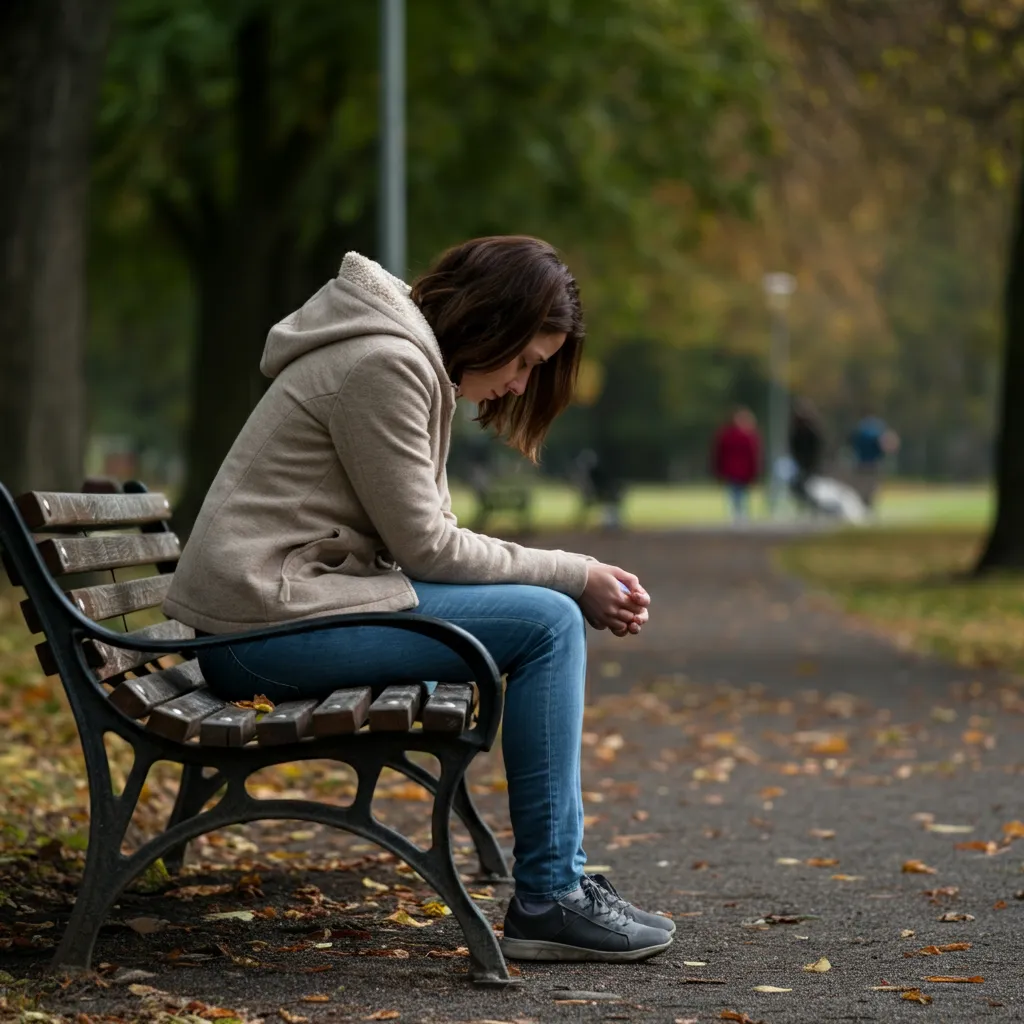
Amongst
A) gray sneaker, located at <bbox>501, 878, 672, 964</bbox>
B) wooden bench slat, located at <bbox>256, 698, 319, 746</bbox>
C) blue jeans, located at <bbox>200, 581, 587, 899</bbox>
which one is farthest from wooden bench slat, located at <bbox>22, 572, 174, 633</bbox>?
gray sneaker, located at <bbox>501, 878, 672, 964</bbox>

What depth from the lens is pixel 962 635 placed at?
43.6 feet

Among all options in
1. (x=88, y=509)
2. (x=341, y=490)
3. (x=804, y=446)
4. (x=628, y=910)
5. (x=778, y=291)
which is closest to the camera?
(x=341, y=490)

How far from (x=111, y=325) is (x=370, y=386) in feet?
93.8

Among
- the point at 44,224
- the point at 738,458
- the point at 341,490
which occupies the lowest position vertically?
the point at 738,458

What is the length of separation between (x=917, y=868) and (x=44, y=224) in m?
8.71

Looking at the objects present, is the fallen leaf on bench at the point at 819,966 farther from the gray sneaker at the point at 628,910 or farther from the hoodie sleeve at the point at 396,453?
the hoodie sleeve at the point at 396,453

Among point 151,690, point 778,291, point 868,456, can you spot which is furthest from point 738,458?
point 151,690

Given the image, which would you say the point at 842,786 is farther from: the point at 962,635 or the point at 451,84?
the point at 451,84

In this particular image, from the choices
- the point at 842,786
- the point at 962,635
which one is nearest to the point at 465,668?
the point at 842,786

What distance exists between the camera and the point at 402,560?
430 cm

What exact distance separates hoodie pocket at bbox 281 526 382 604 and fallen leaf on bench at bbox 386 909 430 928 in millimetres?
897

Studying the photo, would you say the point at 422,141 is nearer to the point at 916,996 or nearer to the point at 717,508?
the point at 916,996

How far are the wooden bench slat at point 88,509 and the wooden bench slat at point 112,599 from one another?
155mm

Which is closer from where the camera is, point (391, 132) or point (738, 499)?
point (391, 132)
